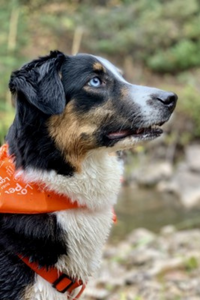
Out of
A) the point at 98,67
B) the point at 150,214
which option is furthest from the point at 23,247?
the point at 150,214

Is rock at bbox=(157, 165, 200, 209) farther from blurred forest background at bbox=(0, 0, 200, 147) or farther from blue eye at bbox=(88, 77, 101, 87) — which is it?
blue eye at bbox=(88, 77, 101, 87)

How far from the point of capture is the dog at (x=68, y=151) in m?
2.76

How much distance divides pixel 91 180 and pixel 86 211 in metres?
0.21

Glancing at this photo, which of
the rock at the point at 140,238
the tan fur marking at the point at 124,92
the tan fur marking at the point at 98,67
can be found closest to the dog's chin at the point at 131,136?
the tan fur marking at the point at 124,92

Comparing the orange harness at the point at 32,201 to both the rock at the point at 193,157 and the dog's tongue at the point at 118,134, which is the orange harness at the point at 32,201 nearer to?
the dog's tongue at the point at 118,134

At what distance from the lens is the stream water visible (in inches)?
430

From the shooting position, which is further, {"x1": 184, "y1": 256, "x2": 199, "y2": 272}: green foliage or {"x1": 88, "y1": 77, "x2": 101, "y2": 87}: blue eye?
{"x1": 184, "y1": 256, "x2": 199, "y2": 272}: green foliage

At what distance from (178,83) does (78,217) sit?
19.5 meters

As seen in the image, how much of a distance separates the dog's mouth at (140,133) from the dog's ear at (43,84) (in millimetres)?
433

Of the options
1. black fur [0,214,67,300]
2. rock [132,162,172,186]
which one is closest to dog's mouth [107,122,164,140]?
black fur [0,214,67,300]

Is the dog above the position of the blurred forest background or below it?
above

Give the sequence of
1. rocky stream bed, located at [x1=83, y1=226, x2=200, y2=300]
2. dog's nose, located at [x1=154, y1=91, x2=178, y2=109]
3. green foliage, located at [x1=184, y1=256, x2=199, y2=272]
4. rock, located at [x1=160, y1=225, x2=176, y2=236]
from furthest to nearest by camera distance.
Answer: rock, located at [x1=160, y1=225, x2=176, y2=236] → green foliage, located at [x1=184, y1=256, x2=199, y2=272] → rocky stream bed, located at [x1=83, y1=226, x2=200, y2=300] → dog's nose, located at [x1=154, y1=91, x2=178, y2=109]

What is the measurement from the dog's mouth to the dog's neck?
14 cm

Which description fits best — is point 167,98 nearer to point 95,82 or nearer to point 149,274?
point 95,82
